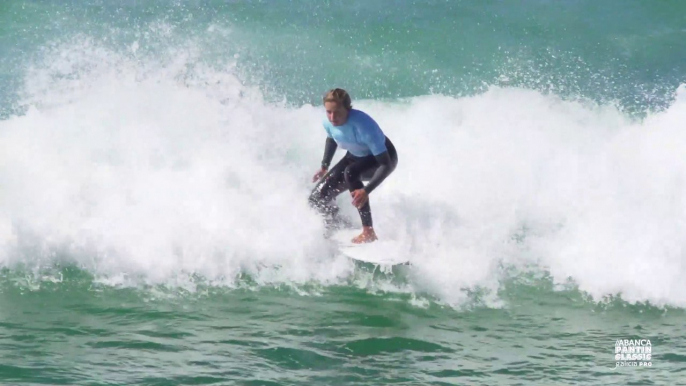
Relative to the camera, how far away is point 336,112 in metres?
7.51

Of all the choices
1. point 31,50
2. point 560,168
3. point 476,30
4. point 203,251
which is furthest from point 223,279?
point 476,30

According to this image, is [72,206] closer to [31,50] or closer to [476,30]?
[31,50]

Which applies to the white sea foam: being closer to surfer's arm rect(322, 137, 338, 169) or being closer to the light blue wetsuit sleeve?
surfer's arm rect(322, 137, 338, 169)

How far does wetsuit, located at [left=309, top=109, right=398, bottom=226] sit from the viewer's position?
7.69 meters

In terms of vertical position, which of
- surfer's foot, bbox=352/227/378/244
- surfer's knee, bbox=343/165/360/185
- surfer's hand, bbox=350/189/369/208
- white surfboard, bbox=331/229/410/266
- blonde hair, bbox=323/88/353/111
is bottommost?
white surfboard, bbox=331/229/410/266

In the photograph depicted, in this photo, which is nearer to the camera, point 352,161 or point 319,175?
point 352,161

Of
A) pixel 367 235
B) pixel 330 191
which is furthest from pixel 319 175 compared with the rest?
pixel 367 235

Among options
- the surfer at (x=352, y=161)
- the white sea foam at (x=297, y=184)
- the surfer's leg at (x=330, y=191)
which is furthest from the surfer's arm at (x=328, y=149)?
the white sea foam at (x=297, y=184)

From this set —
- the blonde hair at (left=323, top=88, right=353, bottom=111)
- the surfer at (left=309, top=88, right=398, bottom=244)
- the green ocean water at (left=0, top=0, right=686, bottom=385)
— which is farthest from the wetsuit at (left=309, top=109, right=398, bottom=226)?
the green ocean water at (left=0, top=0, right=686, bottom=385)

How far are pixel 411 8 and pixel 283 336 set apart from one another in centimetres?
970

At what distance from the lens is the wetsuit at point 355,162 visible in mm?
7688

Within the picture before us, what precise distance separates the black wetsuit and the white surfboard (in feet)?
0.61

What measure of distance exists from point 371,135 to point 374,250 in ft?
3.18

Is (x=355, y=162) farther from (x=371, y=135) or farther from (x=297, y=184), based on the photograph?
(x=297, y=184)
